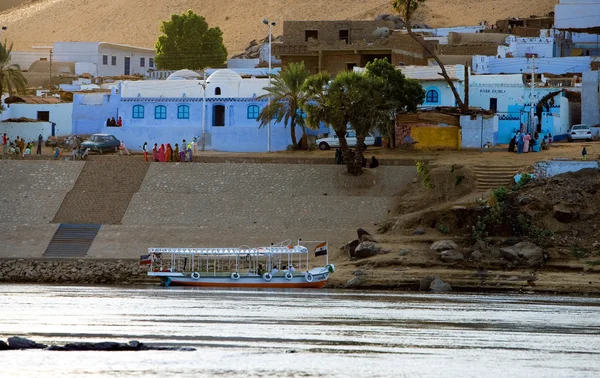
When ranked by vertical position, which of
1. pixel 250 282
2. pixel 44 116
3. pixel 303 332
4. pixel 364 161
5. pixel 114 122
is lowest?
pixel 250 282

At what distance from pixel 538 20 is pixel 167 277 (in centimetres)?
6748

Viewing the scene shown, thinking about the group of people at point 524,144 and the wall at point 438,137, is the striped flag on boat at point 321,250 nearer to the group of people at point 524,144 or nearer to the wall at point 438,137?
the group of people at point 524,144

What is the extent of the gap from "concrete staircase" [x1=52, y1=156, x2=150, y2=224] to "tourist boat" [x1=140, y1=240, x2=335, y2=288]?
7.26 meters

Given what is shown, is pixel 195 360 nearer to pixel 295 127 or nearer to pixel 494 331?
pixel 494 331

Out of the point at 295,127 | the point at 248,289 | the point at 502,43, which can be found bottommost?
the point at 248,289

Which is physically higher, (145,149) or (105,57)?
(105,57)

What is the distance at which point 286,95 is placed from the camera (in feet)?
212

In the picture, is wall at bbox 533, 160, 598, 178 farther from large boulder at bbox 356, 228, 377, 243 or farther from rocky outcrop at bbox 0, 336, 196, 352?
rocky outcrop at bbox 0, 336, 196, 352

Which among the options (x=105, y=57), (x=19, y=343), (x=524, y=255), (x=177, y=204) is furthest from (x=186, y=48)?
(x=19, y=343)

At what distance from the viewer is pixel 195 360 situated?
2589 cm

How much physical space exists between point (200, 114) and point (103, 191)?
11.8m

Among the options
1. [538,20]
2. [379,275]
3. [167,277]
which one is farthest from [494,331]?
[538,20]

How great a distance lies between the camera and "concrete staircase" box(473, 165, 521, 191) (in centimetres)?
5534

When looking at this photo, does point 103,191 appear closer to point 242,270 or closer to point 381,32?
point 242,270
